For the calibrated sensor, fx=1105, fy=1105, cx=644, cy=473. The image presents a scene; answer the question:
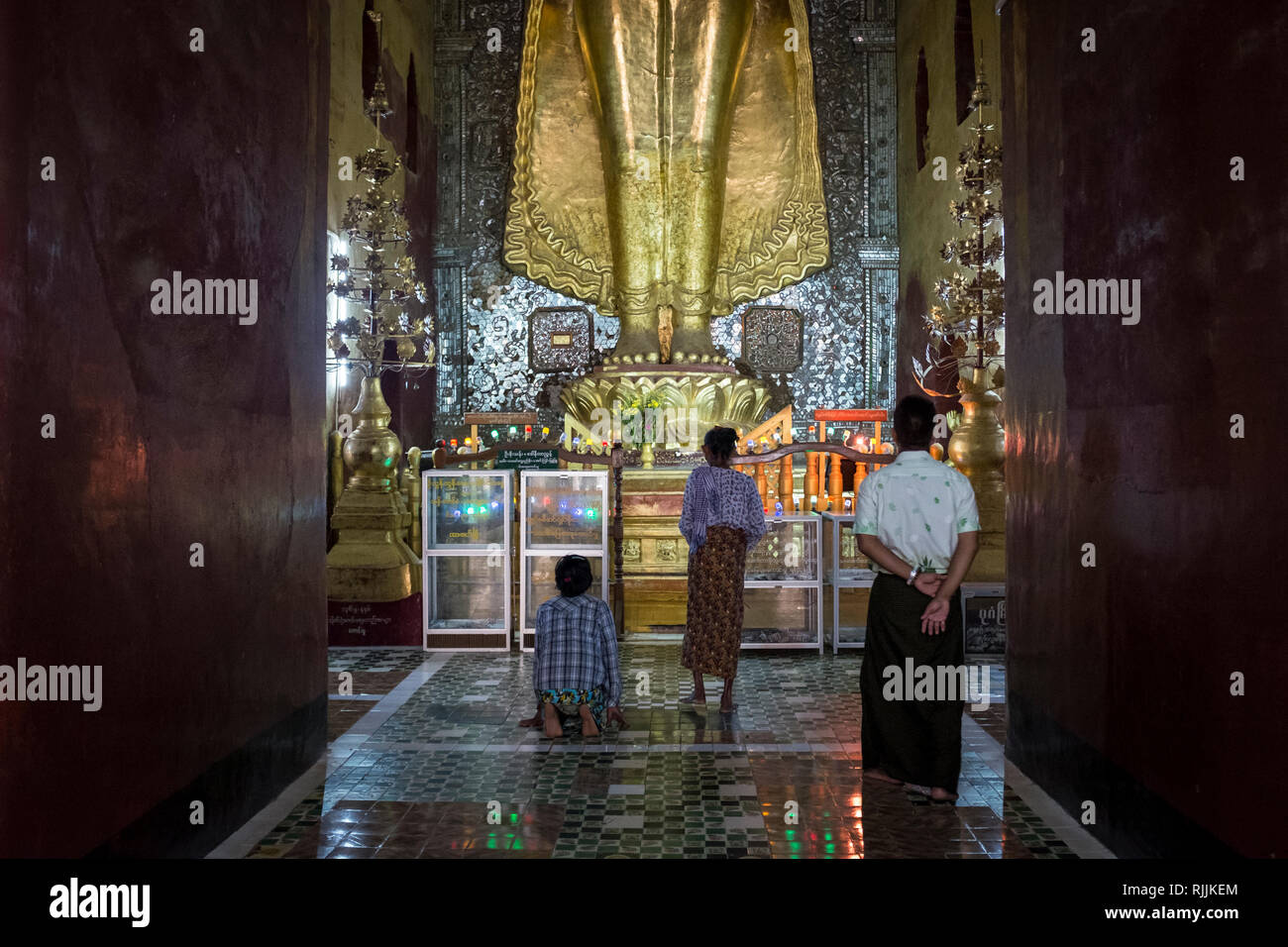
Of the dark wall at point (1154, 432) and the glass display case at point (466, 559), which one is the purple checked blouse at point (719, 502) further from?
the glass display case at point (466, 559)

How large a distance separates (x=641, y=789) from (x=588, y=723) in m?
0.64

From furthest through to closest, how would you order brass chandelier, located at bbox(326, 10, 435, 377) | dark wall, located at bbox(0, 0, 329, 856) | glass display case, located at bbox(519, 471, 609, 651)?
1. brass chandelier, located at bbox(326, 10, 435, 377)
2. glass display case, located at bbox(519, 471, 609, 651)
3. dark wall, located at bbox(0, 0, 329, 856)

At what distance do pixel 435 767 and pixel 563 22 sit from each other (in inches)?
308

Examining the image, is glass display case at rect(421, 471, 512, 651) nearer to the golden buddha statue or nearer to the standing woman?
the standing woman

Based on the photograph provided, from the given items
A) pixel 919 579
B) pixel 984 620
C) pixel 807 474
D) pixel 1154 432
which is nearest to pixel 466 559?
pixel 807 474

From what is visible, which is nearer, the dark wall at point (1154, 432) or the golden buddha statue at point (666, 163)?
the dark wall at point (1154, 432)

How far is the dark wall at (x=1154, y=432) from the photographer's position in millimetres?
1998

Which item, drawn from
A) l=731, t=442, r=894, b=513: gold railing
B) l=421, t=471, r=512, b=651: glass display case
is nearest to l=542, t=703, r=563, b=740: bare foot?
l=421, t=471, r=512, b=651: glass display case

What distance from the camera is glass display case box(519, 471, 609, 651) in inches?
223

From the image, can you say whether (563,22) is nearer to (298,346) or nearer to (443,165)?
(443,165)

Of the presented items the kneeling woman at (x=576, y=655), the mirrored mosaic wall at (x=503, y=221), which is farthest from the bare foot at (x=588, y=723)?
the mirrored mosaic wall at (x=503, y=221)

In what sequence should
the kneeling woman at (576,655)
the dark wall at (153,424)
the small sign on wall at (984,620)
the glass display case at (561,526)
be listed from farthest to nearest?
1. the glass display case at (561,526)
2. the small sign on wall at (984,620)
3. the kneeling woman at (576,655)
4. the dark wall at (153,424)

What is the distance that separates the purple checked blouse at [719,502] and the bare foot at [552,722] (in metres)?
0.89

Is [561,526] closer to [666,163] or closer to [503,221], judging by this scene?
[666,163]
